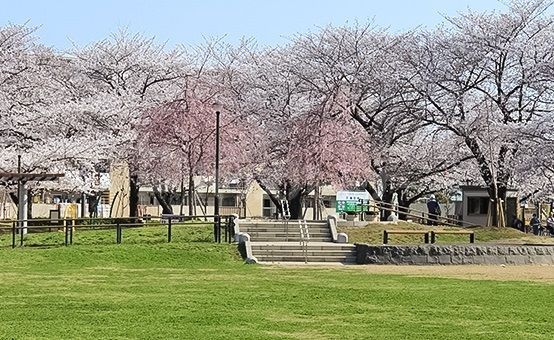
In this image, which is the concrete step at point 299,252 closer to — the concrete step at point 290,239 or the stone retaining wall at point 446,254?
the stone retaining wall at point 446,254

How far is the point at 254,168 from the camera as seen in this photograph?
40000 mm

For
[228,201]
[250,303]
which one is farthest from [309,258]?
[228,201]

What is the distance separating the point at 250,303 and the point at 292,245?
43.9 ft

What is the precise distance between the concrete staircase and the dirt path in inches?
87.8

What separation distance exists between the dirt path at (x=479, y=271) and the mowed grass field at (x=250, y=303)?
2.87ft

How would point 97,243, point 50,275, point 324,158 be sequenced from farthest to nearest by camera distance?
point 324,158, point 97,243, point 50,275

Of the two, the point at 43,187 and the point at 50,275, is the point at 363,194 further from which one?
the point at 50,275

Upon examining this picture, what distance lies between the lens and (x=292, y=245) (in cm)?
2708

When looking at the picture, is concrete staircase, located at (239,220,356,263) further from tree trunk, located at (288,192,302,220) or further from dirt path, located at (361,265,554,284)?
tree trunk, located at (288,192,302,220)

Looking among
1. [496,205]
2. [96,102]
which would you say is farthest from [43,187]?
[496,205]

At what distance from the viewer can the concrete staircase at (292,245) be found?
2616 cm

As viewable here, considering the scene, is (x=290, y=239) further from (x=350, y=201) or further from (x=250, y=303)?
(x=250, y=303)

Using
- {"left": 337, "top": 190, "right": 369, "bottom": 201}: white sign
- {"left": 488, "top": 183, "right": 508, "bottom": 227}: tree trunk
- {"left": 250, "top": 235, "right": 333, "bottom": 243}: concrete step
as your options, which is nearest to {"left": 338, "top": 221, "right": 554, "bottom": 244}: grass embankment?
{"left": 250, "top": 235, "right": 333, "bottom": 243}: concrete step

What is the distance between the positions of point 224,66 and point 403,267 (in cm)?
2306
